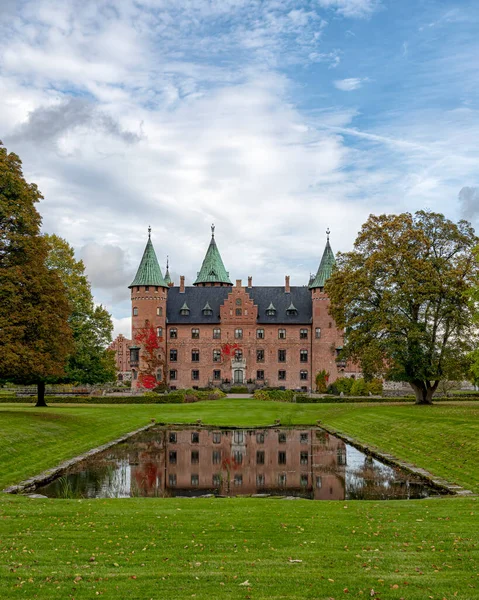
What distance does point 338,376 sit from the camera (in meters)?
73.6

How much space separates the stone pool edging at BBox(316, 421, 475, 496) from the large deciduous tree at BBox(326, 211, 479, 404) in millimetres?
11907

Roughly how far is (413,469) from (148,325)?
187 feet

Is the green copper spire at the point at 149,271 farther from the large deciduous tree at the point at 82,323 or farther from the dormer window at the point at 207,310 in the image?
the large deciduous tree at the point at 82,323

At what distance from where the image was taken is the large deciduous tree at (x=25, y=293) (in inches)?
1069

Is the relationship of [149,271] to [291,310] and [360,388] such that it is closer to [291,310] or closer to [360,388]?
[291,310]

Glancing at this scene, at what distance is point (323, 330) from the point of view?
75188 mm

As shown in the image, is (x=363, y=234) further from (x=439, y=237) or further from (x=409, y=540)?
(x=409, y=540)

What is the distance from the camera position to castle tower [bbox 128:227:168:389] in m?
74.1

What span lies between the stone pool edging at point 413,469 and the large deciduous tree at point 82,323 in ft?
95.4

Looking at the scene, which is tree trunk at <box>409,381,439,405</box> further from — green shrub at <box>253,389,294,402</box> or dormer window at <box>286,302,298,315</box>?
dormer window at <box>286,302,298,315</box>

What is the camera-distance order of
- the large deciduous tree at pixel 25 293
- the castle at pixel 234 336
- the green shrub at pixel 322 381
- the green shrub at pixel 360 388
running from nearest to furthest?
the large deciduous tree at pixel 25 293 → the green shrub at pixel 360 388 → the green shrub at pixel 322 381 → the castle at pixel 234 336

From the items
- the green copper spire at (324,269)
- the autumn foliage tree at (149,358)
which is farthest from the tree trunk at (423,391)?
the autumn foliage tree at (149,358)

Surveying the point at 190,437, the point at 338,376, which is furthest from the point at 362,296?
the point at 338,376

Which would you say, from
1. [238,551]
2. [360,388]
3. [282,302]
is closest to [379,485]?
[238,551]
